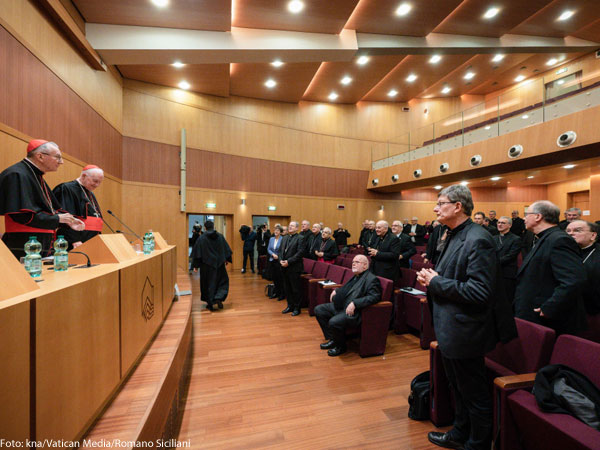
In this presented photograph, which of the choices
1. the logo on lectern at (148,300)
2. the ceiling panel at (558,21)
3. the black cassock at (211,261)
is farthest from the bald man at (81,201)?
the ceiling panel at (558,21)

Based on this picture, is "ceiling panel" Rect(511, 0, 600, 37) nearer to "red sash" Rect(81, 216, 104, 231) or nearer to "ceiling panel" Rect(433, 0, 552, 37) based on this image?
"ceiling panel" Rect(433, 0, 552, 37)

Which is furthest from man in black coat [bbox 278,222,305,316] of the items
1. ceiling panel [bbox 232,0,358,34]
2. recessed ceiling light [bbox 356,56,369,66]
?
recessed ceiling light [bbox 356,56,369,66]

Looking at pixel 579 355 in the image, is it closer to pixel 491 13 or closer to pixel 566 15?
A: pixel 491 13

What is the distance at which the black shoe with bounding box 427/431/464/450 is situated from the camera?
184 centimetres

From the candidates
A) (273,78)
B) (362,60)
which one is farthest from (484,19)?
(273,78)

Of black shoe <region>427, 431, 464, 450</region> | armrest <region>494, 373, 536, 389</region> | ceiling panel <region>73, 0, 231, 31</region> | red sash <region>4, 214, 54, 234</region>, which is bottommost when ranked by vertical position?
black shoe <region>427, 431, 464, 450</region>

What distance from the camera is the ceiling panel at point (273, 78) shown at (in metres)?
8.46

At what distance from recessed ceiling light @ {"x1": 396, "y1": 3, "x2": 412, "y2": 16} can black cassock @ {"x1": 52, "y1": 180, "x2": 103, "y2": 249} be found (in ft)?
23.4

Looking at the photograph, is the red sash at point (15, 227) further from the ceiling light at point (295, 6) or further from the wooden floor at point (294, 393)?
the ceiling light at point (295, 6)

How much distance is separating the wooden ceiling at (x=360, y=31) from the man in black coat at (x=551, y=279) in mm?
5731

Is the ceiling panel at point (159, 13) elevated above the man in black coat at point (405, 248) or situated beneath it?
elevated above

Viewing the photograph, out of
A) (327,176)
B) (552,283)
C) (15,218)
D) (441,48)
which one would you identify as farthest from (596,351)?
(327,176)

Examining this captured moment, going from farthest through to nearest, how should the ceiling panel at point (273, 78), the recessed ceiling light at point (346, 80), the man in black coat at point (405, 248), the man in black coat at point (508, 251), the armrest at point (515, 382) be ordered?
the recessed ceiling light at point (346, 80) < the ceiling panel at point (273, 78) < the man in black coat at point (405, 248) < the man in black coat at point (508, 251) < the armrest at point (515, 382)

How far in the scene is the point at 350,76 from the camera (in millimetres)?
9773
